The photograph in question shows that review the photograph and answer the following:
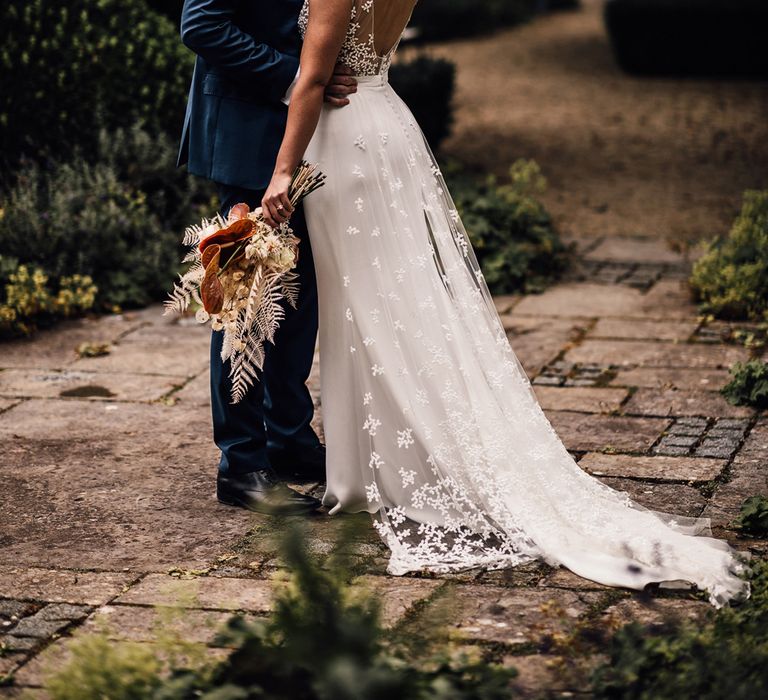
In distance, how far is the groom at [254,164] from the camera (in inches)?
140

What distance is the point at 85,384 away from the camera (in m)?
5.34

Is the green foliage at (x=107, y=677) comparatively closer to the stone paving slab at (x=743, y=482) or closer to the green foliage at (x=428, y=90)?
the stone paving slab at (x=743, y=482)

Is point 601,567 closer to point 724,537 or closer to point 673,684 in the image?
point 724,537

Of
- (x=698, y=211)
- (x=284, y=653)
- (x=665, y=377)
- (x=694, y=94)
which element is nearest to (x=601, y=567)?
(x=284, y=653)

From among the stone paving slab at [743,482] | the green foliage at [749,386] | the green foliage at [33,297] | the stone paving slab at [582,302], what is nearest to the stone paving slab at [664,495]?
the stone paving slab at [743,482]

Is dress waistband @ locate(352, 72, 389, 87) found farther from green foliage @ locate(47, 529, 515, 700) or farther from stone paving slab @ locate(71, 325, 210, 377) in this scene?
stone paving slab @ locate(71, 325, 210, 377)

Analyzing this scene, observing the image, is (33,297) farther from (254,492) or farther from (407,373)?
(407,373)

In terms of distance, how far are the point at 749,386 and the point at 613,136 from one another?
756cm

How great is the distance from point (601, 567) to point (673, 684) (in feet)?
2.79

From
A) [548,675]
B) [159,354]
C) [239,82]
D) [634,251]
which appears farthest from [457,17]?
[548,675]

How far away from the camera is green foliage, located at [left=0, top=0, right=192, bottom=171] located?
23.5 ft

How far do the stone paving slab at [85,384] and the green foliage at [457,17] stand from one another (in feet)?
47.5

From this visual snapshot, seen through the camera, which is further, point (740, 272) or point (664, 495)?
point (740, 272)

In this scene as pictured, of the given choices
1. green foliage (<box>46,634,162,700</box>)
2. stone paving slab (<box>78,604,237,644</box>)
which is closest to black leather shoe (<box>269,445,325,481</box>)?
stone paving slab (<box>78,604,237,644</box>)
